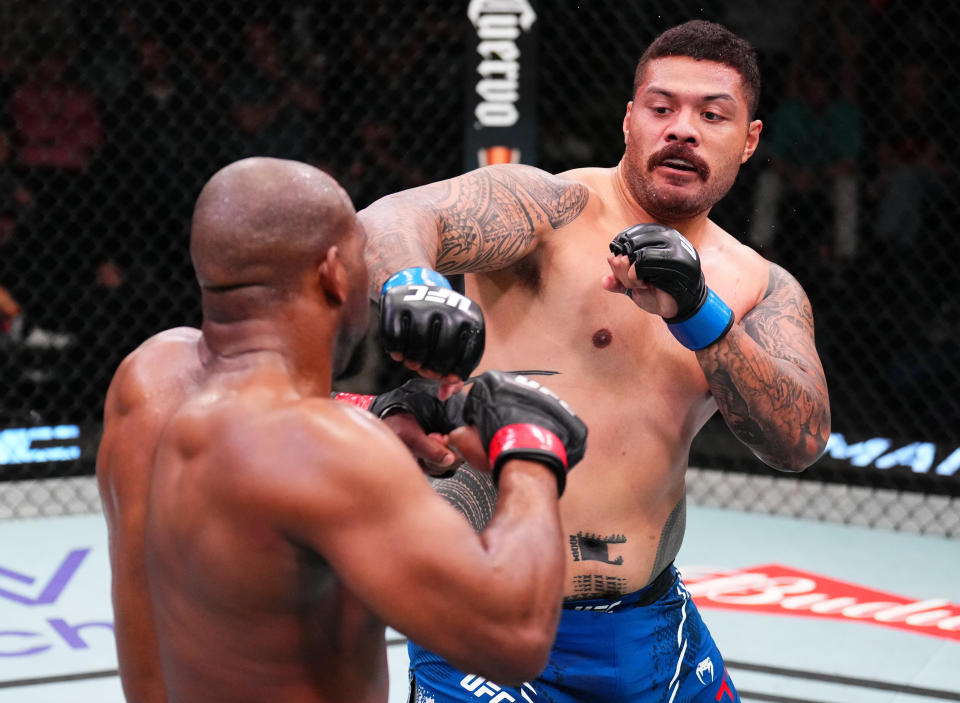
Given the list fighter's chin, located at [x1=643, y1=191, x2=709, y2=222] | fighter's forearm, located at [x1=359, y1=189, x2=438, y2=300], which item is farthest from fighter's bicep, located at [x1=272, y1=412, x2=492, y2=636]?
fighter's chin, located at [x1=643, y1=191, x2=709, y2=222]

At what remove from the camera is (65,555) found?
358cm

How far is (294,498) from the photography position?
1.01 m

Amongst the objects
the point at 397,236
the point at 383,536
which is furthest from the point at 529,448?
the point at 397,236

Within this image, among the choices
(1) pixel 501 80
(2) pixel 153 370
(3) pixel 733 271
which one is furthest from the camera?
(1) pixel 501 80

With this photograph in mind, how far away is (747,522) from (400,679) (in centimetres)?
171

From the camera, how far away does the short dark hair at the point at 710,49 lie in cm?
188

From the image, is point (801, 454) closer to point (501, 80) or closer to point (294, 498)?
point (294, 498)

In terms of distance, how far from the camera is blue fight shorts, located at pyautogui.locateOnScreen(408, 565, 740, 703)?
1669mm

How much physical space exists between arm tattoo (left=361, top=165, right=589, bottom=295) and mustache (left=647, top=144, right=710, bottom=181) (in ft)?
0.40

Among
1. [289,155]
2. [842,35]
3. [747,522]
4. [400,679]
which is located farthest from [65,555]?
[842,35]

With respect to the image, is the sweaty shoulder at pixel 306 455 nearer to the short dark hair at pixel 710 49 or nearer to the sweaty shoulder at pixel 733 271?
the sweaty shoulder at pixel 733 271

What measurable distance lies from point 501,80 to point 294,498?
11.0 ft

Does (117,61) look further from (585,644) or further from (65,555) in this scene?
(585,644)

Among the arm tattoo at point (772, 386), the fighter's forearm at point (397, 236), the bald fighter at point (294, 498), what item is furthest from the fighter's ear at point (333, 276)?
the arm tattoo at point (772, 386)
